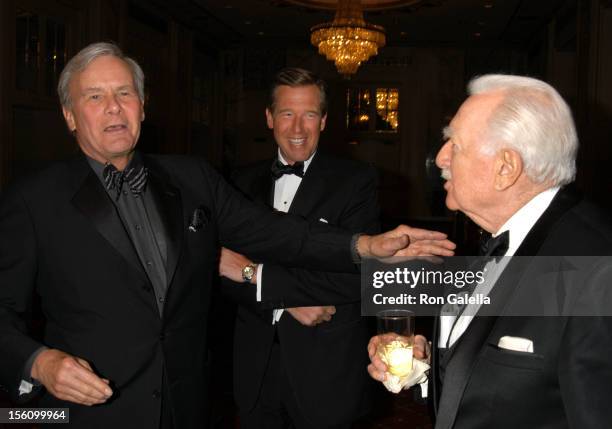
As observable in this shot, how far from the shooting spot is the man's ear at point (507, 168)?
1555 mm

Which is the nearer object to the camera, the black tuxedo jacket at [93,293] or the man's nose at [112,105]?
the black tuxedo jacket at [93,293]

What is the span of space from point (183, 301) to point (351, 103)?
1510 cm

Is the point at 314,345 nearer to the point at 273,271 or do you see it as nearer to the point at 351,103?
the point at 273,271

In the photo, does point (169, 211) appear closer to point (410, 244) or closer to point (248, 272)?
point (248, 272)

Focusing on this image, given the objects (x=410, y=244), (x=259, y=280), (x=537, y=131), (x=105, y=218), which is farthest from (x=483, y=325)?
(x=259, y=280)

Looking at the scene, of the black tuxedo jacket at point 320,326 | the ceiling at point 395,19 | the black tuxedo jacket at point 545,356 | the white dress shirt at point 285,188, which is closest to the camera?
the black tuxedo jacket at point 545,356

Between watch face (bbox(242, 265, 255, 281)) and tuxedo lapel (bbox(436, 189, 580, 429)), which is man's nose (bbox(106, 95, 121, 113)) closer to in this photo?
watch face (bbox(242, 265, 255, 281))

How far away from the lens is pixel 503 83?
1632mm

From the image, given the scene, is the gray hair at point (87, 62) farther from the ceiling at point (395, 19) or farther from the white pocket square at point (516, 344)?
the ceiling at point (395, 19)

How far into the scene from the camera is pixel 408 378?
1.74 m

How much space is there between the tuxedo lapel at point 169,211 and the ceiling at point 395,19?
1015 centimetres

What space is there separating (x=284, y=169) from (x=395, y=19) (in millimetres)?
11049

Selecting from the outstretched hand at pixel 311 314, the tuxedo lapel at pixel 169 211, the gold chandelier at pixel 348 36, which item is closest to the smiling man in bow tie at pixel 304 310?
the outstretched hand at pixel 311 314

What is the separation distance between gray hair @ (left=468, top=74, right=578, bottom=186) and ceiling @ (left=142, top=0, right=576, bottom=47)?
34.7 feet
